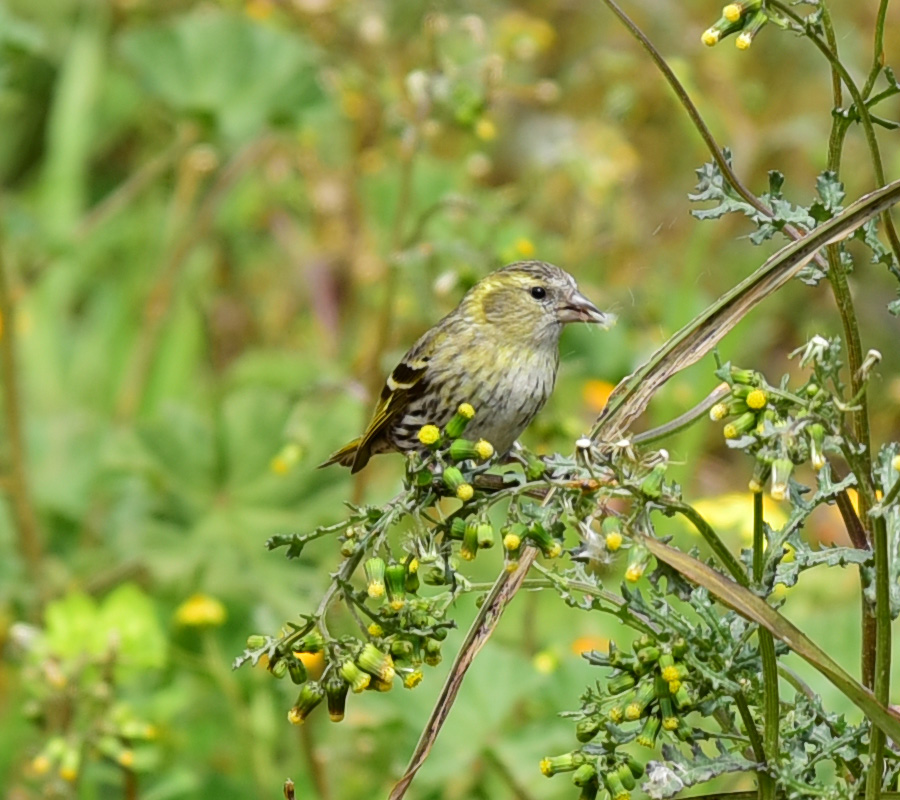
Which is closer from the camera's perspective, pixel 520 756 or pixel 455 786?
pixel 520 756

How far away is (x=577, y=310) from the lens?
298 cm

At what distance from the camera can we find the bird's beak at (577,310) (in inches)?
114

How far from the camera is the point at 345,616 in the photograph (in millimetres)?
4168

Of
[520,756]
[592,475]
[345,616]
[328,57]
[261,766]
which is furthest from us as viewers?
[328,57]

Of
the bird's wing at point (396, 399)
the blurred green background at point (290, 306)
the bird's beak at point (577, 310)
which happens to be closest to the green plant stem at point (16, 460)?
the blurred green background at point (290, 306)

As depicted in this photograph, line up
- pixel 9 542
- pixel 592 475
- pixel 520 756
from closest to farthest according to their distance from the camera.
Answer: pixel 592 475 < pixel 520 756 < pixel 9 542

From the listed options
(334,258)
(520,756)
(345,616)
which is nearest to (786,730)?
(520,756)

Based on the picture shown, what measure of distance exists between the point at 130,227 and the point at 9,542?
240 cm

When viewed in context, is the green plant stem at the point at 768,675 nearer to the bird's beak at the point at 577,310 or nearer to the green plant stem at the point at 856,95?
the green plant stem at the point at 856,95

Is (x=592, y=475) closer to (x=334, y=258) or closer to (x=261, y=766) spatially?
(x=261, y=766)

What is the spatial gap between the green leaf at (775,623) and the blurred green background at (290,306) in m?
1.07

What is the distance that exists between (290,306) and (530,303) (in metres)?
3.46

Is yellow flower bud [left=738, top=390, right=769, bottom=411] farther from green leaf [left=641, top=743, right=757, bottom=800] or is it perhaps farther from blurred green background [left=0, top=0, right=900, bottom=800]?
blurred green background [left=0, top=0, right=900, bottom=800]

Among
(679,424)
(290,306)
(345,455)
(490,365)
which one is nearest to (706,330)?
(679,424)
